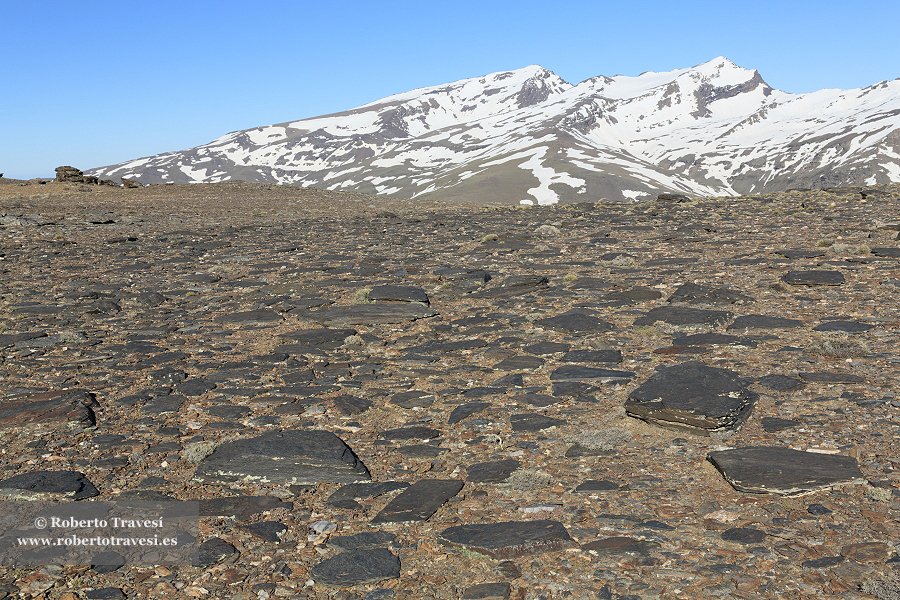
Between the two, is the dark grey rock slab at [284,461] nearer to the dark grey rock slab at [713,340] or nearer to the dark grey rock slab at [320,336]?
the dark grey rock slab at [320,336]

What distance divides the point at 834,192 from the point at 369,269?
23904 millimetres

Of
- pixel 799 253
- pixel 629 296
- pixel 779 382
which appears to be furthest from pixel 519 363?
pixel 799 253

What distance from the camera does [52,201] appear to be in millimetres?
33688

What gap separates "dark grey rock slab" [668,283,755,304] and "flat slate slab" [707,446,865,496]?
5350 mm

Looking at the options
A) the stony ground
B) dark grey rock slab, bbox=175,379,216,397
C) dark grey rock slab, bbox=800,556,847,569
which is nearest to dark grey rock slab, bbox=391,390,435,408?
the stony ground

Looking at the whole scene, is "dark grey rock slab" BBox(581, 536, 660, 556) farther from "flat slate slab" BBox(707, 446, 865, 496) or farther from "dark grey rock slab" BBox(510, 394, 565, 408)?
"dark grey rock slab" BBox(510, 394, 565, 408)

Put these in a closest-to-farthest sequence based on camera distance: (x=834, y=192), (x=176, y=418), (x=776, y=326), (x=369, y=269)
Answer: (x=176, y=418), (x=776, y=326), (x=369, y=269), (x=834, y=192)

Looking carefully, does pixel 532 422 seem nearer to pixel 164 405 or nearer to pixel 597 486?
pixel 597 486

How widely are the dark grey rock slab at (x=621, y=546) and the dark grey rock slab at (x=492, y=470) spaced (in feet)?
3.95

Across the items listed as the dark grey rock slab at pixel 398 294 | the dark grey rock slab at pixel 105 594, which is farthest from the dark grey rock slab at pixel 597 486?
the dark grey rock slab at pixel 398 294

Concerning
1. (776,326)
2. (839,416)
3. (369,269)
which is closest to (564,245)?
(369,269)

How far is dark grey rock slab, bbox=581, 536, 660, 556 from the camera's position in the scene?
14.8 ft

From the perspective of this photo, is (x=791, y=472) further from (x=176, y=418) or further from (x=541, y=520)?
(x=176, y=418)

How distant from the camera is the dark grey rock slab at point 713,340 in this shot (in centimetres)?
862
